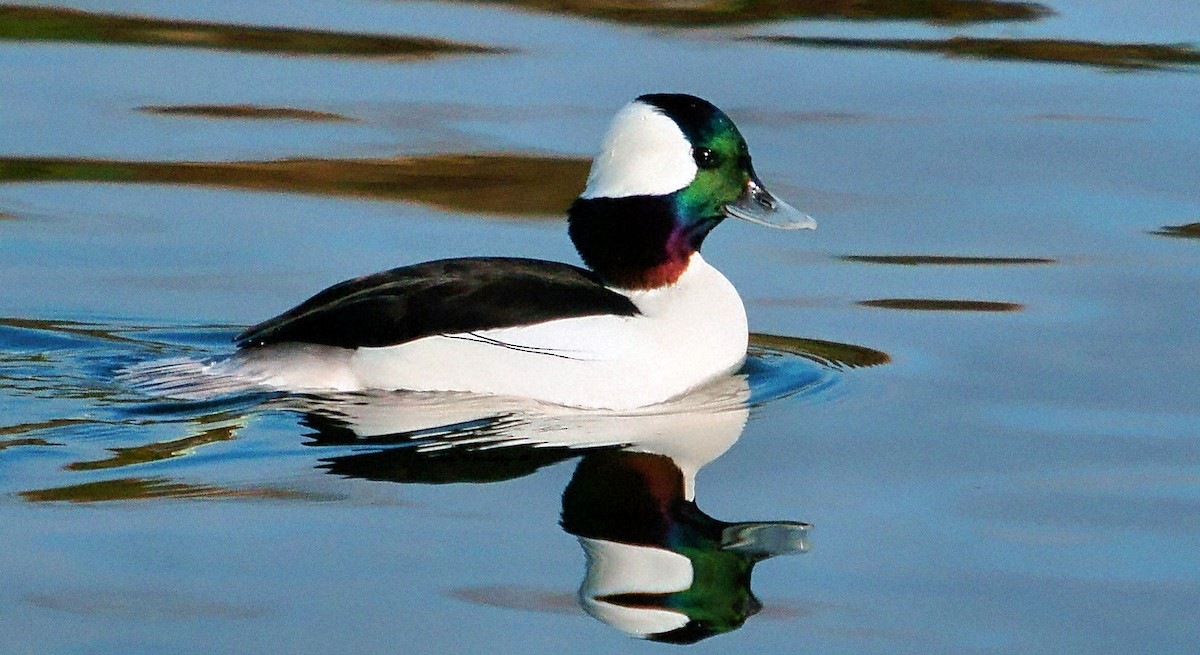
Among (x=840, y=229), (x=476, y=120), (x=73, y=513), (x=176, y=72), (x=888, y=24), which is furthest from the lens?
(x=888, y=24)

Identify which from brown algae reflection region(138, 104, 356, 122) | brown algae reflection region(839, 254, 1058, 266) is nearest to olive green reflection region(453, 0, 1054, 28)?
brown algae reflection region(138, 104, 356, 122)

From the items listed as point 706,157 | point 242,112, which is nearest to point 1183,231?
point 706,157

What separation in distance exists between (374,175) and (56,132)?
5.62 feet

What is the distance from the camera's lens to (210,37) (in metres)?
12.3

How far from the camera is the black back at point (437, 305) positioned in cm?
707

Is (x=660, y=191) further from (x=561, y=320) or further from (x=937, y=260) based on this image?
(x=937, y=260)

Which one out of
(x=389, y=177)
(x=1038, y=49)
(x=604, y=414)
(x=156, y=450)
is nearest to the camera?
(x=156, y=450)

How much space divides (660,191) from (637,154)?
167 mm

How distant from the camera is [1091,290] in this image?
8.54m

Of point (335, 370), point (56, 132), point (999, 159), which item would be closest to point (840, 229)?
point (999, 159)

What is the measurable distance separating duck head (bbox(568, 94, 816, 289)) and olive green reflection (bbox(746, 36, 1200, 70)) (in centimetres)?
484

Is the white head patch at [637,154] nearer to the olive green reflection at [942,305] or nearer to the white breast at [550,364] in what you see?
the white breast at [550,364]

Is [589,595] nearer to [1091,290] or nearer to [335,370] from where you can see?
[335,370]

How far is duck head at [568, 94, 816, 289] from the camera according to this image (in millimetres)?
7391
